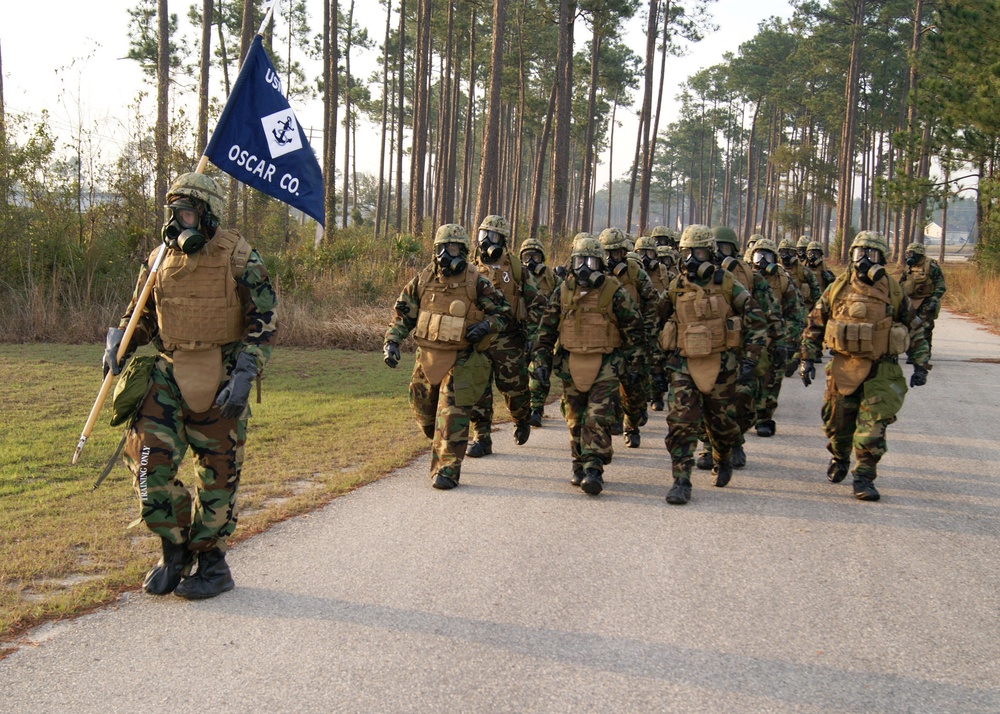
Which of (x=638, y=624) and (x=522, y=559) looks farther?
(x=522, y=559)

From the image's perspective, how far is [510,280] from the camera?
29.6ft

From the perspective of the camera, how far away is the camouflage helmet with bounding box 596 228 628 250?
927cm

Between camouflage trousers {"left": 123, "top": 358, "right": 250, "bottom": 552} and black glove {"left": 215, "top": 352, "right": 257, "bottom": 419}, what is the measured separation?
162 millimetres

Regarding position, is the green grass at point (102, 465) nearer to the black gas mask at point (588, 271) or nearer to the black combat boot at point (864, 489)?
the black gas mask at point (588, 271)

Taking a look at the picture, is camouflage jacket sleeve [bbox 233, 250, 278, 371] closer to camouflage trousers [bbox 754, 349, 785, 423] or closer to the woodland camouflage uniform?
the woodland camouflage uniform

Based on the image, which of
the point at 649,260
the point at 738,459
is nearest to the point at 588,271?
the point at 738,459

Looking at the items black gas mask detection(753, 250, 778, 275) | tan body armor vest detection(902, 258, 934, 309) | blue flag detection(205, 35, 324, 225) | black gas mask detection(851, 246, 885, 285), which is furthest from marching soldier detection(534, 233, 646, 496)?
tan body armor vest detection(902, 258, 934, 309)

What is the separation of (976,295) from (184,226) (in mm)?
31157

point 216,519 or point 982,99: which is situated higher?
point 982,99

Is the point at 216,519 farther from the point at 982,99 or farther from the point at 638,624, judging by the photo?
the point at 982,99

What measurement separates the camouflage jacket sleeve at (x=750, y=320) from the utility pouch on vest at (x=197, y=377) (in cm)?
433

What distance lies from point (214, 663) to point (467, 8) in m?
40.2

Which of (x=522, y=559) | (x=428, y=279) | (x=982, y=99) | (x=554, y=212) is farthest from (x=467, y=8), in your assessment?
(x=522, y=559)

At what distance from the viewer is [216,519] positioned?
15.4 ft
